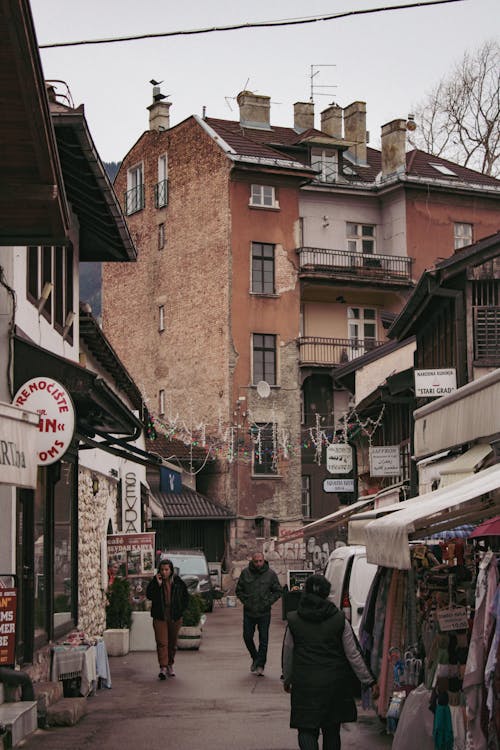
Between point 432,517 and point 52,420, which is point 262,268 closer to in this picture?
point 52,420

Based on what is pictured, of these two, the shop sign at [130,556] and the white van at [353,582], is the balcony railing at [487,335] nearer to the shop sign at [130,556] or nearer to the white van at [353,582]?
the white van at [353,582]

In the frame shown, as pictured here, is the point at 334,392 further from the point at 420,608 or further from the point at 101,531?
the point at 420,608

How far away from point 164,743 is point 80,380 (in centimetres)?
381

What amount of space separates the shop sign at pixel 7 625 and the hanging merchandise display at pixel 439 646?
11.3 ft

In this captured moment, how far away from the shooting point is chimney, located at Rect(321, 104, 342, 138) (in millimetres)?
61438

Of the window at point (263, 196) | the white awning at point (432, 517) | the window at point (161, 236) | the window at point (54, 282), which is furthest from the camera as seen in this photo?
the window at point (161, 236)

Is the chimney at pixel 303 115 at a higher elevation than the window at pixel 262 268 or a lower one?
higher

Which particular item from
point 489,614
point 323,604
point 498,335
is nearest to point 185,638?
point 498,335

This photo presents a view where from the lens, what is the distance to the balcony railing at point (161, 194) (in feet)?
185

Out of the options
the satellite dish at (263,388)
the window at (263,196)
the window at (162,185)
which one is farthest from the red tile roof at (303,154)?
the satellite dish at (263,388)

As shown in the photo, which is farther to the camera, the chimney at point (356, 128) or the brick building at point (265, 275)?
the chimney at point (356, 128)

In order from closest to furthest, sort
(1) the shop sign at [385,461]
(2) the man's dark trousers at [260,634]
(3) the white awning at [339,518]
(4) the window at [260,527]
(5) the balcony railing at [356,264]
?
(2) the man's dark trousers at [260,634] < (1) the shop sign at [385,461] < (3) the white awning at [339,518] < (4) the window at [260,527] < (5) the balcony railing at [356,264]

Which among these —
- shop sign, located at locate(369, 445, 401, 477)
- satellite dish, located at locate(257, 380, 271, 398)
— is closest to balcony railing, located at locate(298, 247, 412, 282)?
satellite dish, located at locate(257, 380, 271, 398)

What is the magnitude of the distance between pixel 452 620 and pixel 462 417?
240 cm
